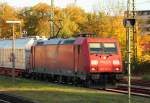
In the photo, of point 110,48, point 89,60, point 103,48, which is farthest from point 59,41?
point 89,60

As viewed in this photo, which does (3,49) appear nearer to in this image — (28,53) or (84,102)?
(28,53)

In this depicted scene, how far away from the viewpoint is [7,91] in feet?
90.6

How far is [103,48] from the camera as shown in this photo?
33438mm

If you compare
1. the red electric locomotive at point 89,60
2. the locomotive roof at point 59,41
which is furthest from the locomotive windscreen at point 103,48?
the locomotive roof at point 59,41

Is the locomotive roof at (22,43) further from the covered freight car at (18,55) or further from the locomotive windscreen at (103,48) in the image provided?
the locomotive windscreen at (103,48)

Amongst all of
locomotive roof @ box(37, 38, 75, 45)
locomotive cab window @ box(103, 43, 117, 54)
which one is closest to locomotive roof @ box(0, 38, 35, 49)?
locomotive roof @ box(37, 38, 75, 45)

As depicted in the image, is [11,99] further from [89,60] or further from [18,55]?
[18,55]

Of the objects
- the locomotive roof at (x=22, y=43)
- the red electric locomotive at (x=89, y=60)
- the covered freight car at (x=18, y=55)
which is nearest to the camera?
the red electric locomotive at (x=89, y=60)

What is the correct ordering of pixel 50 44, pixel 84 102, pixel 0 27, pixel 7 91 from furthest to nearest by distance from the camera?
pixel 0 27, pixel 50 44, pixel 7 91, pixel 84 102

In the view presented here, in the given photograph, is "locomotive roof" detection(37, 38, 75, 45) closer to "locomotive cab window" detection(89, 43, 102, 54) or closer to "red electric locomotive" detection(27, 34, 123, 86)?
"red electric locomotive" detection(27, 34, 123, 86)

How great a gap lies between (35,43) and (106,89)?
14789mm

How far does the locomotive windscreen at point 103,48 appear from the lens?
33.2 meters

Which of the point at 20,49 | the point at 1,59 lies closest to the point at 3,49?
the point at 1,59

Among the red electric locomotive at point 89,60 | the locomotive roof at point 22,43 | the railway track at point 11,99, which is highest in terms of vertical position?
the locomotive roof at point 22,43
